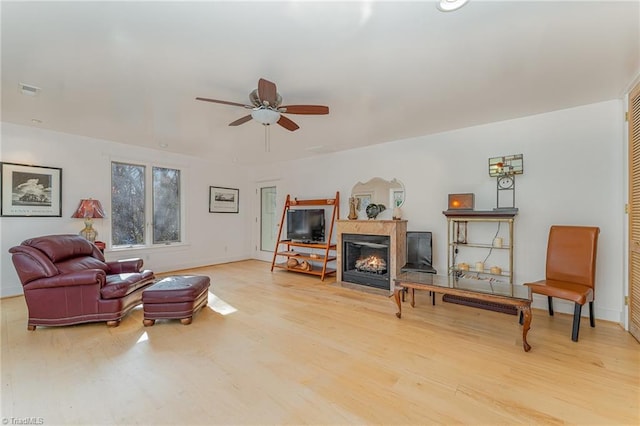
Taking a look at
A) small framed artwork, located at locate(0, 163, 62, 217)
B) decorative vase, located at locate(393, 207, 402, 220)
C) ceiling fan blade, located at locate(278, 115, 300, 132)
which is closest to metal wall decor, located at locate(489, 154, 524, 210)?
decorative vase, located at locate(393, 207, 402, 220)

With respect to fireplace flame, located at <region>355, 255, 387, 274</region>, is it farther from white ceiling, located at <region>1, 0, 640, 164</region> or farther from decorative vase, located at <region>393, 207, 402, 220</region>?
white ceiling, located at <region>1, 0, 640, 164</region>

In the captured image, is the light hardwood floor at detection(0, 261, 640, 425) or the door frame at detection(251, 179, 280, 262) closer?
the light hardwood floor at detection(0, 261, 640, 425)

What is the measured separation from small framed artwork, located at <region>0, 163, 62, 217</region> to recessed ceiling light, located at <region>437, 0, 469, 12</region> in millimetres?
5481

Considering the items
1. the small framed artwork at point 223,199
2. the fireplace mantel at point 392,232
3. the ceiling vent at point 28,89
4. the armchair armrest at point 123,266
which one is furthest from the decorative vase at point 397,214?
the ceiling vent at point 28,89

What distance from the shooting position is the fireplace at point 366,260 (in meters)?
4.35

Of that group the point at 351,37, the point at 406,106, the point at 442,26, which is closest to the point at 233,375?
the point at 351,37

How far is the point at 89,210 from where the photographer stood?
4180mm

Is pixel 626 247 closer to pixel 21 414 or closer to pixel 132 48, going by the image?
pixel 132 48

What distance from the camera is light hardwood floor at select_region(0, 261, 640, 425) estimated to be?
1635mm

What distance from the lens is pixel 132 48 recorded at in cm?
205

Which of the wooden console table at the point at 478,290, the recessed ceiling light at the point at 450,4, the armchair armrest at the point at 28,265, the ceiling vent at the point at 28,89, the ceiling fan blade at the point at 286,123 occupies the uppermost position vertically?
the ceiling vent at the point at 28,89

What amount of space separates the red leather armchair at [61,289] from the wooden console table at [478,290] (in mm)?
3127

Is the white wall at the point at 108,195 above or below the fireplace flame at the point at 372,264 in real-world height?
above

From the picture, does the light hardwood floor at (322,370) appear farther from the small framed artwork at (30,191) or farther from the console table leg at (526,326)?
the small framed artwork at (30,191)
